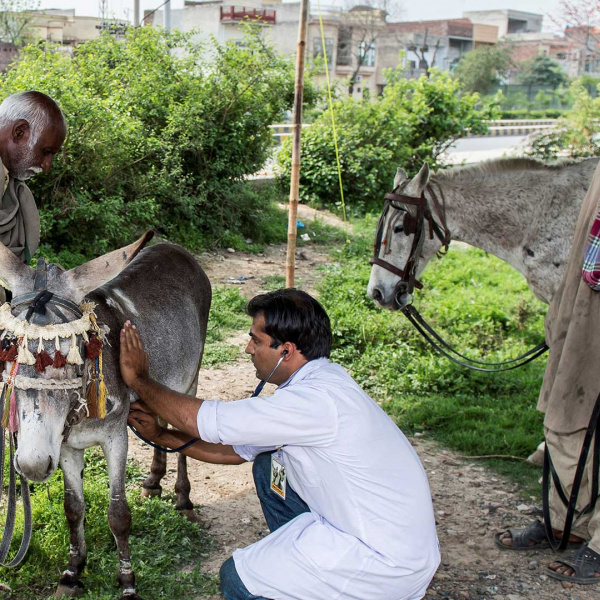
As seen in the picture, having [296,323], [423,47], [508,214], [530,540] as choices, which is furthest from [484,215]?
[423,47]

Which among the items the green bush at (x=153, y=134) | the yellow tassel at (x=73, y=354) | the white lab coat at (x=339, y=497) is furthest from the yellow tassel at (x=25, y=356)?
the green bush at (x=153, y=134)

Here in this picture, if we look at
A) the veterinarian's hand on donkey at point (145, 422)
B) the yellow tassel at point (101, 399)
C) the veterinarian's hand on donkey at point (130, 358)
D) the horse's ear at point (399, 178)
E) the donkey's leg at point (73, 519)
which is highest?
the horse's ear at point (399, 178)

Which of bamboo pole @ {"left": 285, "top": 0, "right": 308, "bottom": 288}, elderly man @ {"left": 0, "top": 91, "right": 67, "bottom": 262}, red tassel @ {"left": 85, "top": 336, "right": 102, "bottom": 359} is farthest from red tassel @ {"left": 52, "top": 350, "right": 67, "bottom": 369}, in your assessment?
bamboo pole @ {"left": 285, "top": 0, "right": 308, "bottom": 288}

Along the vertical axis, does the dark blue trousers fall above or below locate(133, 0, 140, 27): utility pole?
below

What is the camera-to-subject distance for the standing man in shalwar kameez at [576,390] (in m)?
4.11

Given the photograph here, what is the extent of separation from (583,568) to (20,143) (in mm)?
3819

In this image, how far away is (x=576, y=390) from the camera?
4.21 meters

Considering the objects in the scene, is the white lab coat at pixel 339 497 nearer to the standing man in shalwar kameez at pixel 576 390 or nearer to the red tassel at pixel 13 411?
the red tassel at pixel 13 411

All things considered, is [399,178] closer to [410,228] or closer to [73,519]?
[410,228]

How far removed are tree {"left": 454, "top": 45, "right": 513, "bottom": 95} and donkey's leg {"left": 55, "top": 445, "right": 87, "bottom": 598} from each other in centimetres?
5545

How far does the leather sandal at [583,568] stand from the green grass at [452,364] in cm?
111

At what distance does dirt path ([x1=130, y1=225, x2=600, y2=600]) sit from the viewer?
4.04m

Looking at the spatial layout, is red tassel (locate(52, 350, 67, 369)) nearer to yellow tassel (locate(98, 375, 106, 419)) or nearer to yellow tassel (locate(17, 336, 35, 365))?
yellow tassel (locate(17, 336, 35, 365))

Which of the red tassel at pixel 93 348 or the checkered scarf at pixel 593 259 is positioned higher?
the checkered scarf at pixel 593 259
